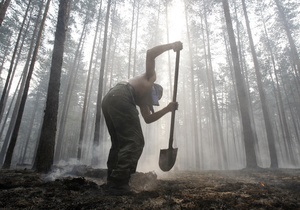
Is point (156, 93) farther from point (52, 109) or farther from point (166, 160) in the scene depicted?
point (52, 109)

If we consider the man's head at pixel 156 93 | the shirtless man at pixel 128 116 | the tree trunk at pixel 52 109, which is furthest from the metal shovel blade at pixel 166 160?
the tree trunk at pixel 52 109

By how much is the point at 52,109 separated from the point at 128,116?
3.73 meters

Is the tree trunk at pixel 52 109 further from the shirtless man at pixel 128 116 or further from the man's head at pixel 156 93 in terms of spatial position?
the man's head at pixel 156 93

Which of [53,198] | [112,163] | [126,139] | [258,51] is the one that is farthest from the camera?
[258,51]

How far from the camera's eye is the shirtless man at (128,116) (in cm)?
218

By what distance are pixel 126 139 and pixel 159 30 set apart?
1980 cm

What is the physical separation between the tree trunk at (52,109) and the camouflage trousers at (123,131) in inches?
124

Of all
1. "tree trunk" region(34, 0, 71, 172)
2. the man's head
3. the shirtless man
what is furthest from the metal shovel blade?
"tree trunk" region(34, 0, 71, 172)

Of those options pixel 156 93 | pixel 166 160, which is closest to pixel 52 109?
pixel 156 93

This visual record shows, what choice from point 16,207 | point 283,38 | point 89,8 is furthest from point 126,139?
point 283,38

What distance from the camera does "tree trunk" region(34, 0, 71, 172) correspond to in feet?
16.1

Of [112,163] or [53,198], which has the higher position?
[112,163]

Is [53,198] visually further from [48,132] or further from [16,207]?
[48,132]

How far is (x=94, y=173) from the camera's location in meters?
4.77
